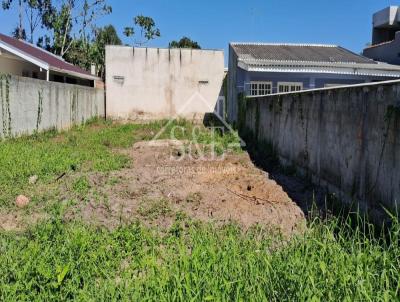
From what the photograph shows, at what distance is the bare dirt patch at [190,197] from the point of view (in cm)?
504

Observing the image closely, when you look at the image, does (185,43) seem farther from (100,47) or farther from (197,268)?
(197,268)

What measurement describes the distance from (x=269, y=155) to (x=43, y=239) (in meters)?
6.48

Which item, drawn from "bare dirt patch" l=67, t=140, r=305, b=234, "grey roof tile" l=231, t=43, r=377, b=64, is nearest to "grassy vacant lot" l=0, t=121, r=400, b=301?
"bare dirt patch" l=67, t=140, r=305, b=234

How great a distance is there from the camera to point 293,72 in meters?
15.4

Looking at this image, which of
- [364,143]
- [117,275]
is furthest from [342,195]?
[117,275]

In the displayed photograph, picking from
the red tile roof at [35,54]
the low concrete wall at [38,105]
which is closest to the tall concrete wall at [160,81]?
the low concrete wall at [38,105]

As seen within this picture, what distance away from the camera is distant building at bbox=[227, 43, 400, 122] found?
15.1 m

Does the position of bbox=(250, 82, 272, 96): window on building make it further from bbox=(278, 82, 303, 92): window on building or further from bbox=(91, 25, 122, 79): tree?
bbox=(91, 25, 122, 79): tree

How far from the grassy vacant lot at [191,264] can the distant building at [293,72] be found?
431 inches

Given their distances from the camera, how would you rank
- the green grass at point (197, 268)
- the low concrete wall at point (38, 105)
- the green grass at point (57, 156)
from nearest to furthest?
the green grass at point (197, 268), the green grass at point (57, 156), the low concrete wall at point (38, 105)

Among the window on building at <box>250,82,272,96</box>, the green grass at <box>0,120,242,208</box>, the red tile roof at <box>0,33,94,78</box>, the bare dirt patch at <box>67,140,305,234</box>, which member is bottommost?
the bare dirt patch at <box>67,140,305,234</box>

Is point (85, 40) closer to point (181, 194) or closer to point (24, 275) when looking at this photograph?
point (181, 194)

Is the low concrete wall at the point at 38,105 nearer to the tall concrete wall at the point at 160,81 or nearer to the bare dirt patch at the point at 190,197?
the tall concrete wall at the point at 160,81

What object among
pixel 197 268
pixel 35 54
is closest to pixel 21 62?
pixel 35 54
